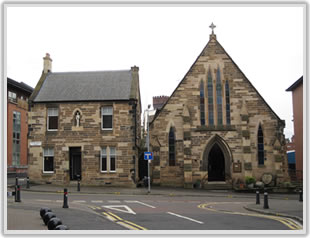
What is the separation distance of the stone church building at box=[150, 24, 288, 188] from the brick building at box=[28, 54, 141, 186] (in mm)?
2807

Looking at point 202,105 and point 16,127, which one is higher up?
point 202,105

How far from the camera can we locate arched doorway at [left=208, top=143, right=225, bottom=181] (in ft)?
101

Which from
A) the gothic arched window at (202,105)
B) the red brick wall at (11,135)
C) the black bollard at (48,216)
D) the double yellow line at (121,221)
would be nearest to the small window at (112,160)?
the gothic arched window at (202,105)

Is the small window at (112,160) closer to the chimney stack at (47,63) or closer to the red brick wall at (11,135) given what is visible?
the chimney stack at (47,63)

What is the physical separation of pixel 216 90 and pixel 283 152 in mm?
7190

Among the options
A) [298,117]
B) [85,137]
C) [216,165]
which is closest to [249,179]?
[216,165]

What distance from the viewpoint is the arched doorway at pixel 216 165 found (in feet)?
101

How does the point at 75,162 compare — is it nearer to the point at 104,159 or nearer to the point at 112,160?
the point at 104,159

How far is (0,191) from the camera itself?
961cm

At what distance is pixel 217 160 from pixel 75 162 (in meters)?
11.3

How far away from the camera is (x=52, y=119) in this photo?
29.8 m

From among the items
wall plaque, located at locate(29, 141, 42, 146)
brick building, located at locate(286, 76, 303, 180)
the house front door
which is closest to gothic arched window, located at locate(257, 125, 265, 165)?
brick building, located at locate(286, 76, 303, 180)
